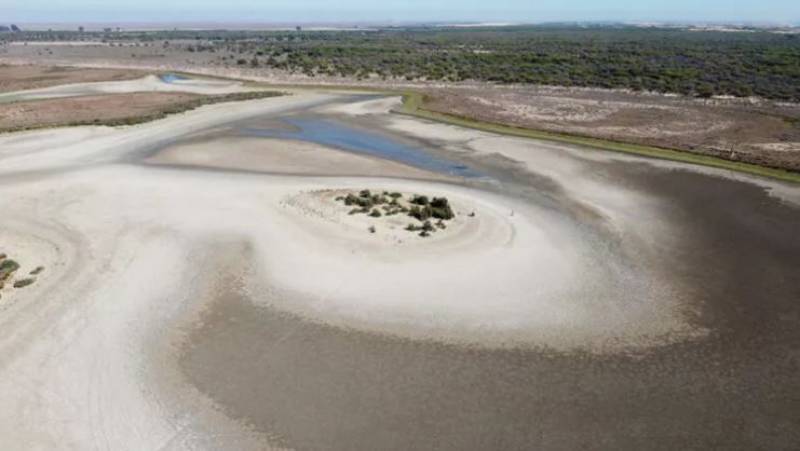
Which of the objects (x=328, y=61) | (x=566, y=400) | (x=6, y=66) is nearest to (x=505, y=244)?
(x=566, y=400)

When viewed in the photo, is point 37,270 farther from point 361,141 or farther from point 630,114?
point 630,114

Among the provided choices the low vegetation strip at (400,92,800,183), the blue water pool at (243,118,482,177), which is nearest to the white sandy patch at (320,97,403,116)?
the low vegetation strip at (400,92,800,183)

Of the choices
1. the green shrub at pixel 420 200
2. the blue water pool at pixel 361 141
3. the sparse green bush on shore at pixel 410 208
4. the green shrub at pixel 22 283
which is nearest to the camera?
the green shrub at pixel 22 283

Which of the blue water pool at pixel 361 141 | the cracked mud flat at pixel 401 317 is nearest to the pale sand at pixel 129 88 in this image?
the blue water pool at pixel 361 141

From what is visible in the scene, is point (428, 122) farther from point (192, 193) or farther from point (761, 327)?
point (761, 327)

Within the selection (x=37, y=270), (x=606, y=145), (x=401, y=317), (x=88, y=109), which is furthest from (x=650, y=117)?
(x=88, y=109)

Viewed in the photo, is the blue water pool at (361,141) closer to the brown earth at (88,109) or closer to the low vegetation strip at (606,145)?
the low vegetation strip at (606,145)
